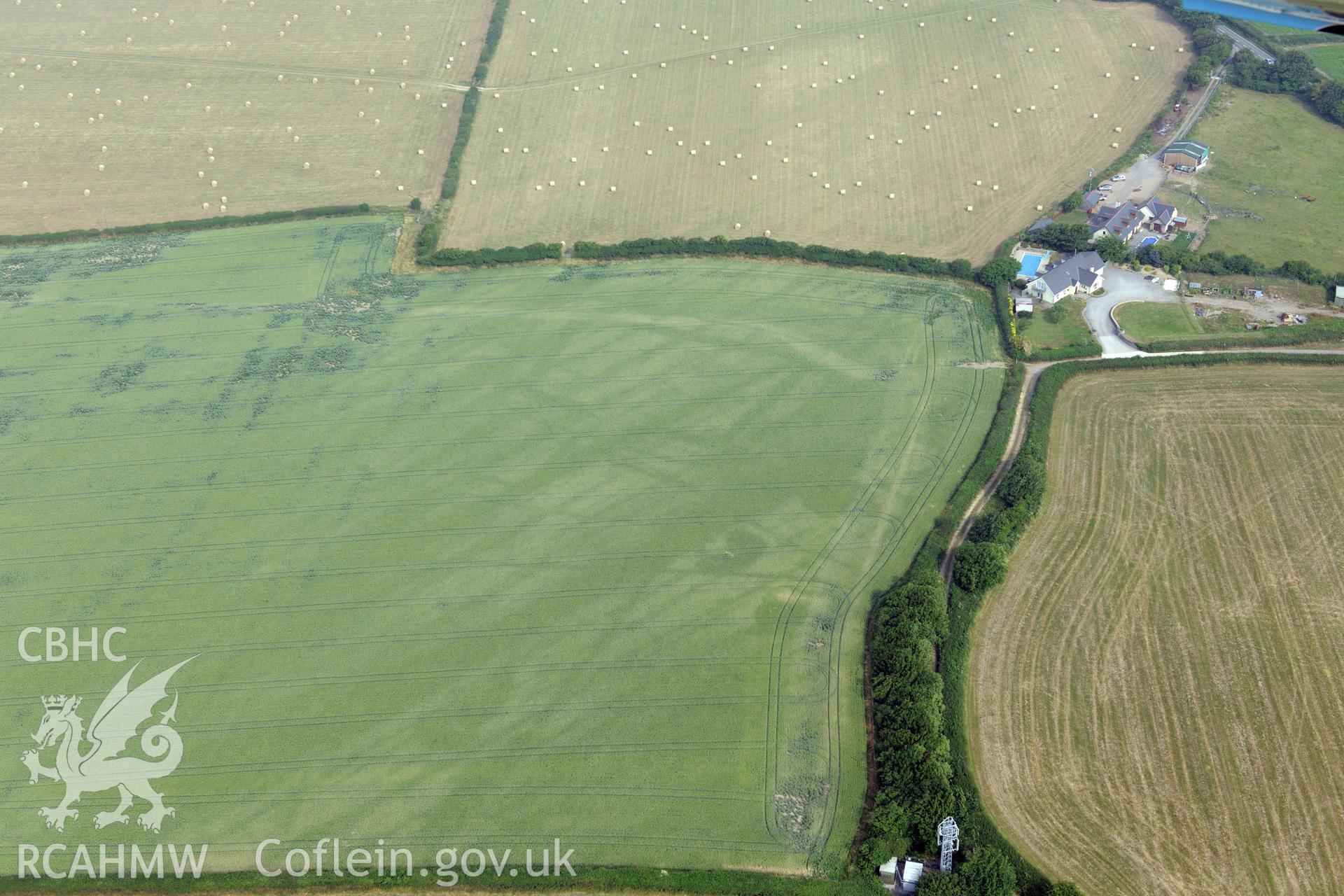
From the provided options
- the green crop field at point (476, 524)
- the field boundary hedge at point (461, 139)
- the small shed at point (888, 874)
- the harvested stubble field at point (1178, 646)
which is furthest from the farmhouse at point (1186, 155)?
the small shed at point (888, 874)

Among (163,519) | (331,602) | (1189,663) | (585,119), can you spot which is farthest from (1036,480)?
(585,119)

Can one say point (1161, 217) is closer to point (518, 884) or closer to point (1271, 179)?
point (1271, 179)

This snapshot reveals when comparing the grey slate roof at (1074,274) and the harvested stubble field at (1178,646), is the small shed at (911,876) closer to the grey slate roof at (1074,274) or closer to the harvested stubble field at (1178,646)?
the harvested stubble field at (1178,646)

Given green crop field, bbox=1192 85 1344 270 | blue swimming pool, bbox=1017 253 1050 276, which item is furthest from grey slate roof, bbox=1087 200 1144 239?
blue swimming pool, bbox=1017 253 1050 276

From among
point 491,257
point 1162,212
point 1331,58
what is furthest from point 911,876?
point 1331,58

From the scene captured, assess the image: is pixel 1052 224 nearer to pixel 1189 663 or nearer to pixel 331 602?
pixel 1189 663

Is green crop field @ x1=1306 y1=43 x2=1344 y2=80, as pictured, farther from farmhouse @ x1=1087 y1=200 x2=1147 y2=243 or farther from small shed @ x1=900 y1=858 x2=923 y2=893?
small shed @ x1=900 y1=858 x2=923 y2=893
